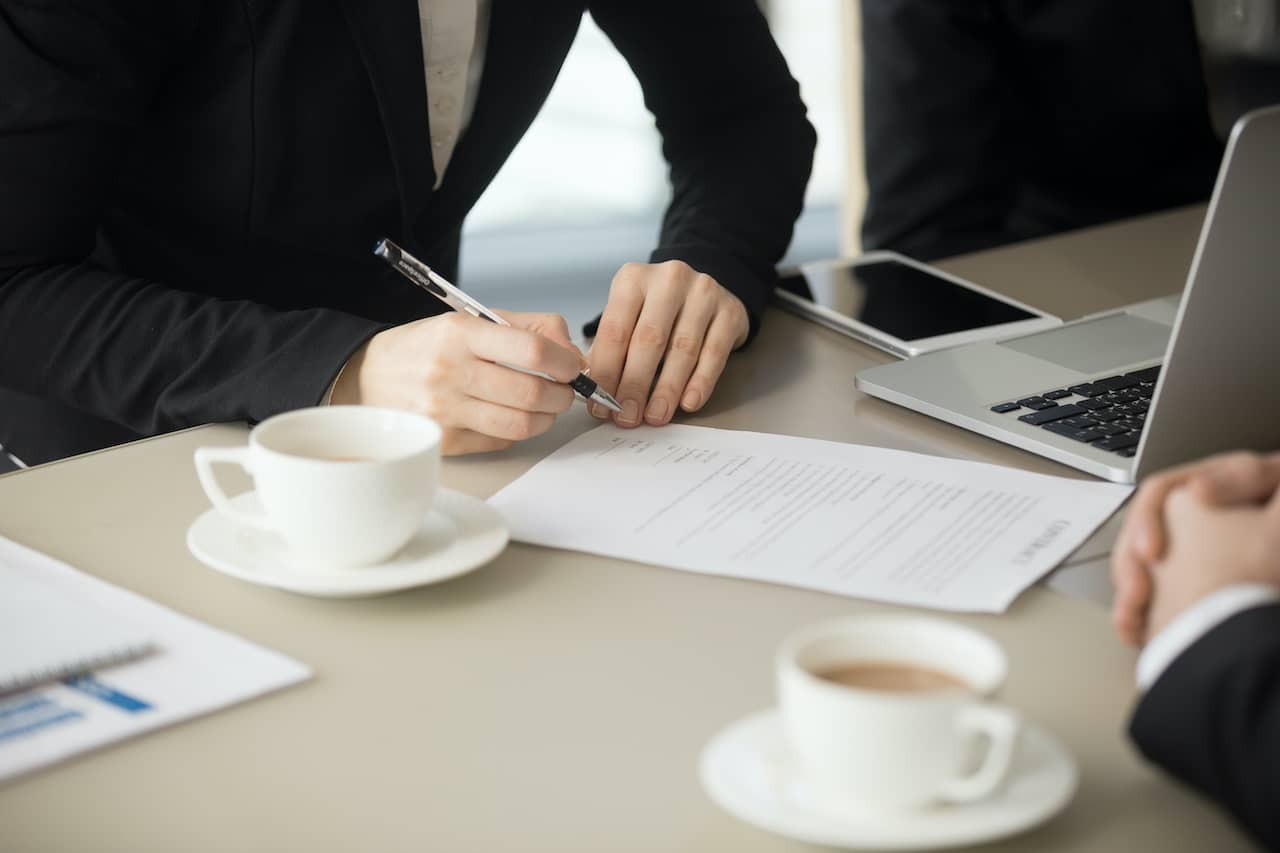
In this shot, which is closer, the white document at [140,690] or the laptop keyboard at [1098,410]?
the white document at [140,690]

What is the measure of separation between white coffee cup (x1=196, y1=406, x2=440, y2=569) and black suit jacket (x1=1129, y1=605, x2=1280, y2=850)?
38cm

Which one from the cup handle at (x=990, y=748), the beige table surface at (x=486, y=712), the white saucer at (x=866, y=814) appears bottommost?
the beige table surface at (x=486, y=712)

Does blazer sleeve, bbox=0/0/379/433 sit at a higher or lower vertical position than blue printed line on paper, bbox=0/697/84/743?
higher

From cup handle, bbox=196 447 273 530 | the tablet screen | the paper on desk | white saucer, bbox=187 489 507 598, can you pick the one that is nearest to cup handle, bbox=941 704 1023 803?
the paper on desk

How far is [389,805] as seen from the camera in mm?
570

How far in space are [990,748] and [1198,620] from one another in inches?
5.2

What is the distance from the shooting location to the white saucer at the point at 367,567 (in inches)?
28.4

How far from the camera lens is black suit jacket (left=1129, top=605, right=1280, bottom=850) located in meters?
0.52

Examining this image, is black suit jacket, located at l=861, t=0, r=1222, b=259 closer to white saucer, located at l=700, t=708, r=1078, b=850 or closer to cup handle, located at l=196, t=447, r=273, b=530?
cup handle, located at l=196, t=447, r=273, b=530

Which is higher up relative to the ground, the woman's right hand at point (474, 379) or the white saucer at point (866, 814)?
the woman's right hand at point (474, 379)

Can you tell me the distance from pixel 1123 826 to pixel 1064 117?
167cm

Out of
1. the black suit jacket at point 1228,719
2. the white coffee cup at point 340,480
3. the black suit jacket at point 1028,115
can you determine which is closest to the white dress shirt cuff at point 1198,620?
the black suit jacket at point 1228,719

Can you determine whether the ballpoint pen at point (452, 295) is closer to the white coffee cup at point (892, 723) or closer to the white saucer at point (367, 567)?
the white saucer at point (367, 567)

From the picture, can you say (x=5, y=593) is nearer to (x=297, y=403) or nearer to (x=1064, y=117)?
(x=297, y=403)
